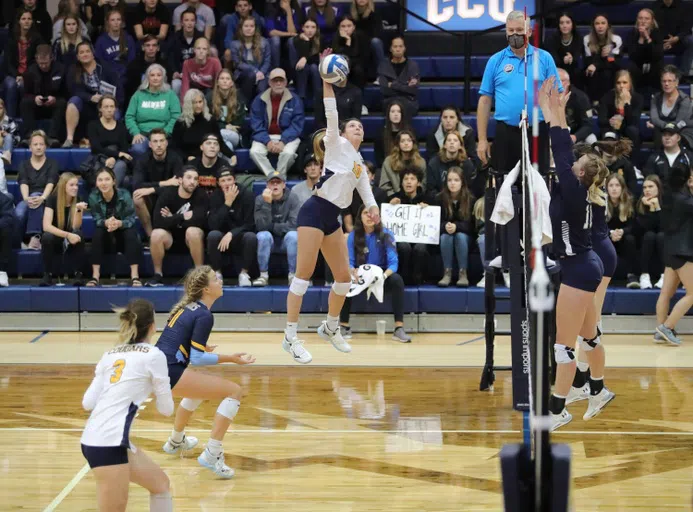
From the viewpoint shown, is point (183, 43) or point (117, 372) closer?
point (117, 372)

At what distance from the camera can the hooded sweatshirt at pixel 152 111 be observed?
1327 centimetres

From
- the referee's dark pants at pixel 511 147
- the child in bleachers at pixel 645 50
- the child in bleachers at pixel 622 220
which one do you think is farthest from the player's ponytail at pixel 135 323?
the child in bleachers at pixel 645 50

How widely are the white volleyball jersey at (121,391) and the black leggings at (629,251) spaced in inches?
309

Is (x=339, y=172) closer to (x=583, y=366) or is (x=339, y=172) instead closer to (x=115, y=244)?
(x=583, y=366)

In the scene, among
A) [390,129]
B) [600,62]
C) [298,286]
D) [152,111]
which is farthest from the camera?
[600,62]

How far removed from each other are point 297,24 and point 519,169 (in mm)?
7379

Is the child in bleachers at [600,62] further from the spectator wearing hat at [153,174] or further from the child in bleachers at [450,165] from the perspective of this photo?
the spectator wearing hat at [153,174]

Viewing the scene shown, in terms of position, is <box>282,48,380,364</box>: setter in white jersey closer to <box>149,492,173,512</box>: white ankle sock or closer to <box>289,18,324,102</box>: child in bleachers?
<box>149,492,173,512</box>: white ankle sock

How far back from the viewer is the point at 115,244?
1230 cm

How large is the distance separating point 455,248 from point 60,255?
4539 mm

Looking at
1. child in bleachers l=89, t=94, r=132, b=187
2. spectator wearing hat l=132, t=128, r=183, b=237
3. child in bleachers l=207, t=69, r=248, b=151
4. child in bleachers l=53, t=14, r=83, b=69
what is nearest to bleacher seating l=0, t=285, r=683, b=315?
spectator wearing hat l=132, t=128, r=183, b=237

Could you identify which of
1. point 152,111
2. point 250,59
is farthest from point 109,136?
point 250,59

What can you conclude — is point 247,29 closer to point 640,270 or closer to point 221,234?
point 221,234

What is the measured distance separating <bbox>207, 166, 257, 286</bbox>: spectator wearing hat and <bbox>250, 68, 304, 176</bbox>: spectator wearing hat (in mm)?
871
